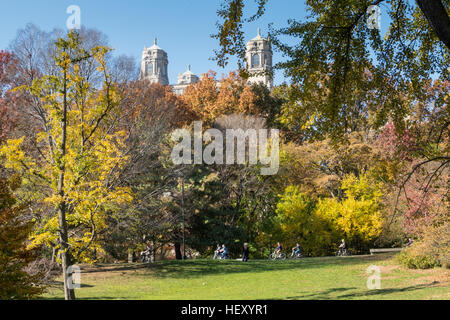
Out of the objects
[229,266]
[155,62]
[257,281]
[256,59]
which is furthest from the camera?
[155,62]

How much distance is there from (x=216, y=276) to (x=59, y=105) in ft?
39.2

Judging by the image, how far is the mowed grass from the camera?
13.4 m

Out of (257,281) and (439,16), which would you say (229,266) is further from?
(439,16)

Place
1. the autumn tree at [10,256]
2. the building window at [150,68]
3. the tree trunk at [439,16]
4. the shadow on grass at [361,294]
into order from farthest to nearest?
1. the building window at [150,68]
2. the shadow on grass at [361,294]
3. the autumn tree at [10,256]
4. the tree trunk at [439,16]

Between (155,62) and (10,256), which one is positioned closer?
(10,256)

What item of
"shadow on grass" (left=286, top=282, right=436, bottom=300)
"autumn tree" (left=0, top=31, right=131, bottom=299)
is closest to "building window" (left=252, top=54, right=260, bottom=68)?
"shadow on grass" (left=286, top=282, right=436, bottom=300)

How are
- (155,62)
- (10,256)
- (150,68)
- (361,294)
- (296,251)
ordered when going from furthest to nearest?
(150,68)
(155,62)
(296,251)
(361,294)
(10,256)

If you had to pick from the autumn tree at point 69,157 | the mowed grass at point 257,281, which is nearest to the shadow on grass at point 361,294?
the mowed grass at point 257,281

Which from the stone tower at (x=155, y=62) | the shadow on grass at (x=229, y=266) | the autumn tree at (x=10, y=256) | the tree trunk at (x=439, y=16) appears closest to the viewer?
the tree trunk at (x=439, y=16)

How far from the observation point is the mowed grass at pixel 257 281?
13359mm

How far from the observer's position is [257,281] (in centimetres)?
1739

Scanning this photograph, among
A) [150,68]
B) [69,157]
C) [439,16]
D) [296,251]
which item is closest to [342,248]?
[296,251]

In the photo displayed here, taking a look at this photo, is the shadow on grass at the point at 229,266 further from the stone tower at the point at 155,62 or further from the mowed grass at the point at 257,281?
the stone tower at the point at 155,62
